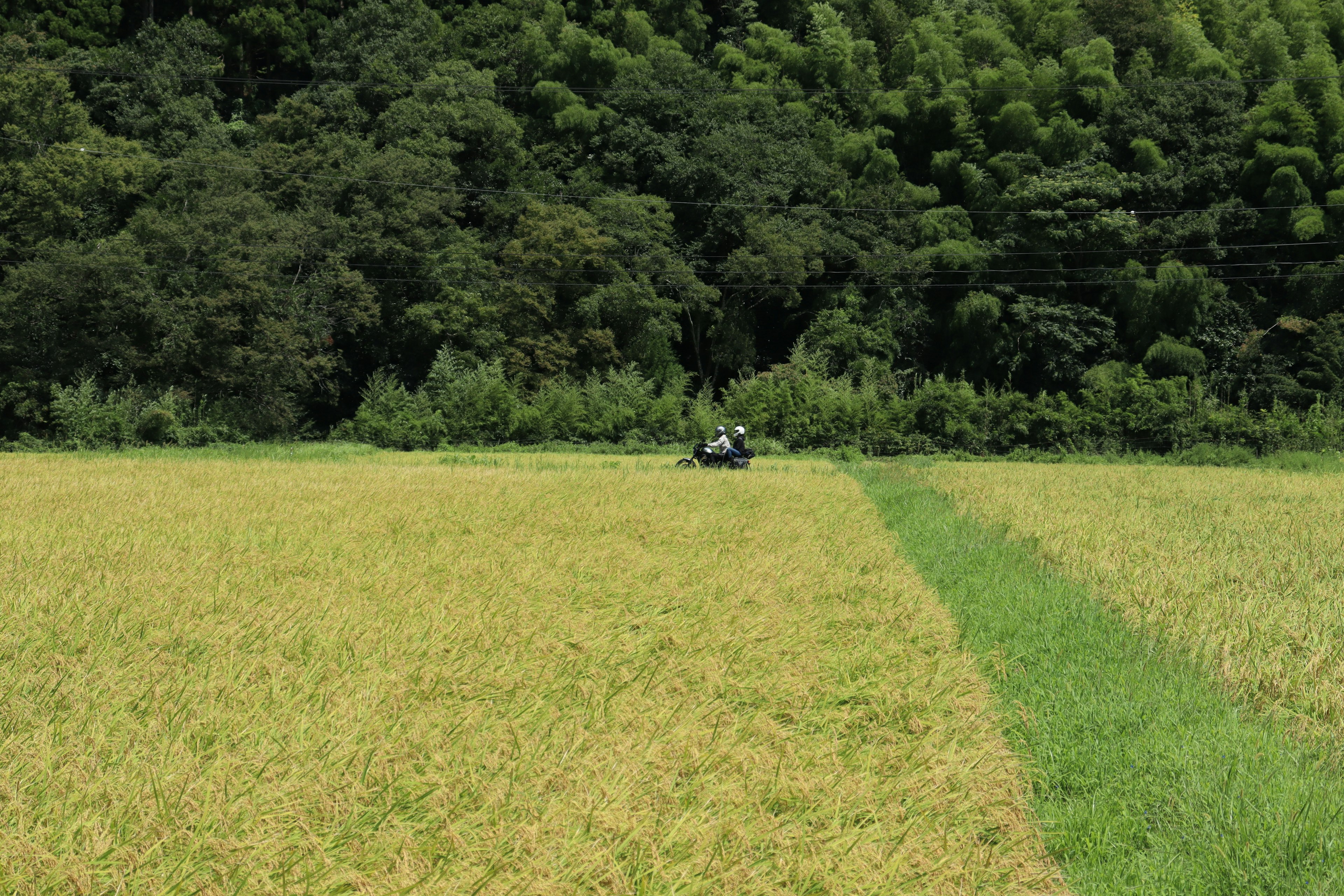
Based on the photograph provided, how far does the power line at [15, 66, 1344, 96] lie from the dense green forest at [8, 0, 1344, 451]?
0.21m

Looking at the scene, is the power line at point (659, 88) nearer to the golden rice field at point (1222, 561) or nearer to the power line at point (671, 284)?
the power line at point (671, 284)

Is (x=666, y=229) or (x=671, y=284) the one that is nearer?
(x=671, y=284)

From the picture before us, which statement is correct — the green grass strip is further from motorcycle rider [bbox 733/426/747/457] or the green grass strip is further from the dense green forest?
the dense green forest

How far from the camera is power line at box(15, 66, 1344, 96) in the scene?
38.3 metres

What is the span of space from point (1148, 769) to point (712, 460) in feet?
56.5

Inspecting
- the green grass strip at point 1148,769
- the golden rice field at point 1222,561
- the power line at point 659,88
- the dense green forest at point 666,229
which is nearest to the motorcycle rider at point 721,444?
→ the golden rice field at point 1222,561

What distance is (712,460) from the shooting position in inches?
823

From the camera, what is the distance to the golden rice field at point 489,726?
272 centimetres

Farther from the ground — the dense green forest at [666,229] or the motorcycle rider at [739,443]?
the dense green forest at [666,229]

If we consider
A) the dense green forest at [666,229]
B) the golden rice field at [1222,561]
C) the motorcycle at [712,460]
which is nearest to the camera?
the golden rice field at [1222,561]

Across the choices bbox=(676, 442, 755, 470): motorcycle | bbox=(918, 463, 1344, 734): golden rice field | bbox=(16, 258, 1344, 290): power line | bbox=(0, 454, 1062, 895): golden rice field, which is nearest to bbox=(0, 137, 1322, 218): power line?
bbox=(16, 258, 1344, 290): power line

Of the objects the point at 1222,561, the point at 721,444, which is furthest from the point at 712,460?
the point at 1222,561

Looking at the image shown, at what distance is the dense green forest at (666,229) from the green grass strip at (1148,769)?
87.6ft

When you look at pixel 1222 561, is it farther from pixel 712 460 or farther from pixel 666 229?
pixel 666 229
